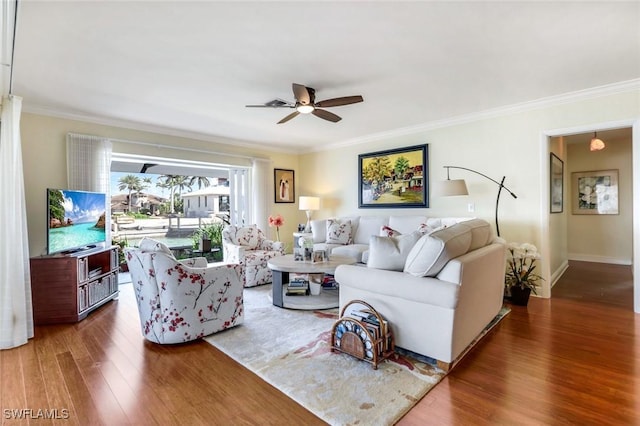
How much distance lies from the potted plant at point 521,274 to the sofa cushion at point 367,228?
1897 millimetres

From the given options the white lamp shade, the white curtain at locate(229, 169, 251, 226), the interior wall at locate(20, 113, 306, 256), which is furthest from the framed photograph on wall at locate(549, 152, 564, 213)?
the interior wall at locate(20, 113, 306, 256)

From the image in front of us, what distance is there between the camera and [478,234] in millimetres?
2701

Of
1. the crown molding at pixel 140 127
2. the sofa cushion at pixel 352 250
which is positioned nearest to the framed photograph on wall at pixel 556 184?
the sofa cushion at pixel 352 250

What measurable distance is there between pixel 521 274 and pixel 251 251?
3662 mm

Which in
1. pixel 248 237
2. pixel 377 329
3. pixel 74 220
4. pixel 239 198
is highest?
pixel 239 198

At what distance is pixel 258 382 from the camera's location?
2.08 meters

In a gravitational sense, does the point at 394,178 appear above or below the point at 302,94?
below

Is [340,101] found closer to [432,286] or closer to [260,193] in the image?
[432,286]

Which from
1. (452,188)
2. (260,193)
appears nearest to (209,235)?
(260,193)

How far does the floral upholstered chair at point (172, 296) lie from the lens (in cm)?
265

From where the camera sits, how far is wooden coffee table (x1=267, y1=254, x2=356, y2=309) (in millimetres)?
3395

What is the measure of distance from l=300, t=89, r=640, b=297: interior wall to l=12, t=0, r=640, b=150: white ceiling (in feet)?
0.99

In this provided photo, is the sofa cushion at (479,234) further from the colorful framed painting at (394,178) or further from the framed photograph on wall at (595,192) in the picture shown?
the framed photograph on wall at (595,192)

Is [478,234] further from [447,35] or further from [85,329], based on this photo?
[85,329]
